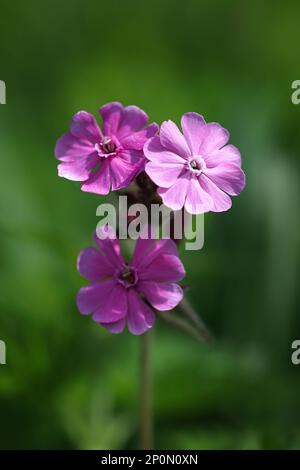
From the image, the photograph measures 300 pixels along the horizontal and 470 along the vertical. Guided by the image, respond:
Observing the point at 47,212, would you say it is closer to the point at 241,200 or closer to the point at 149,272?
the point at 241,200

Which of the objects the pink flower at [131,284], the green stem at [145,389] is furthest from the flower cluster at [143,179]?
the green stem at [145,389]

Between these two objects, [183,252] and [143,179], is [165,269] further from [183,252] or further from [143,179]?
[183,252]

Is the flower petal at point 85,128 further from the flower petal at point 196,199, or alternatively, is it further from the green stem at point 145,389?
the green stem at point 145,389

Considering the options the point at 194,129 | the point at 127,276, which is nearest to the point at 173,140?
the point at 194,129

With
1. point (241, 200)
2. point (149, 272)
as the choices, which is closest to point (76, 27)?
point (241, 200)

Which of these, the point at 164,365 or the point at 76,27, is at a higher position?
the point at 76,27

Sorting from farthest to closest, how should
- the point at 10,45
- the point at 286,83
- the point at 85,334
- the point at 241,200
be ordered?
1. the point at 10,45
2. the point at 286,83
3. the point at 241,200
4. the point at 85,334

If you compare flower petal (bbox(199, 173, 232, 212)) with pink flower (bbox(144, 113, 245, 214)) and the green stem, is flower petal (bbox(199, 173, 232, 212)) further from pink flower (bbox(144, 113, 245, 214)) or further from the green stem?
the green stem
